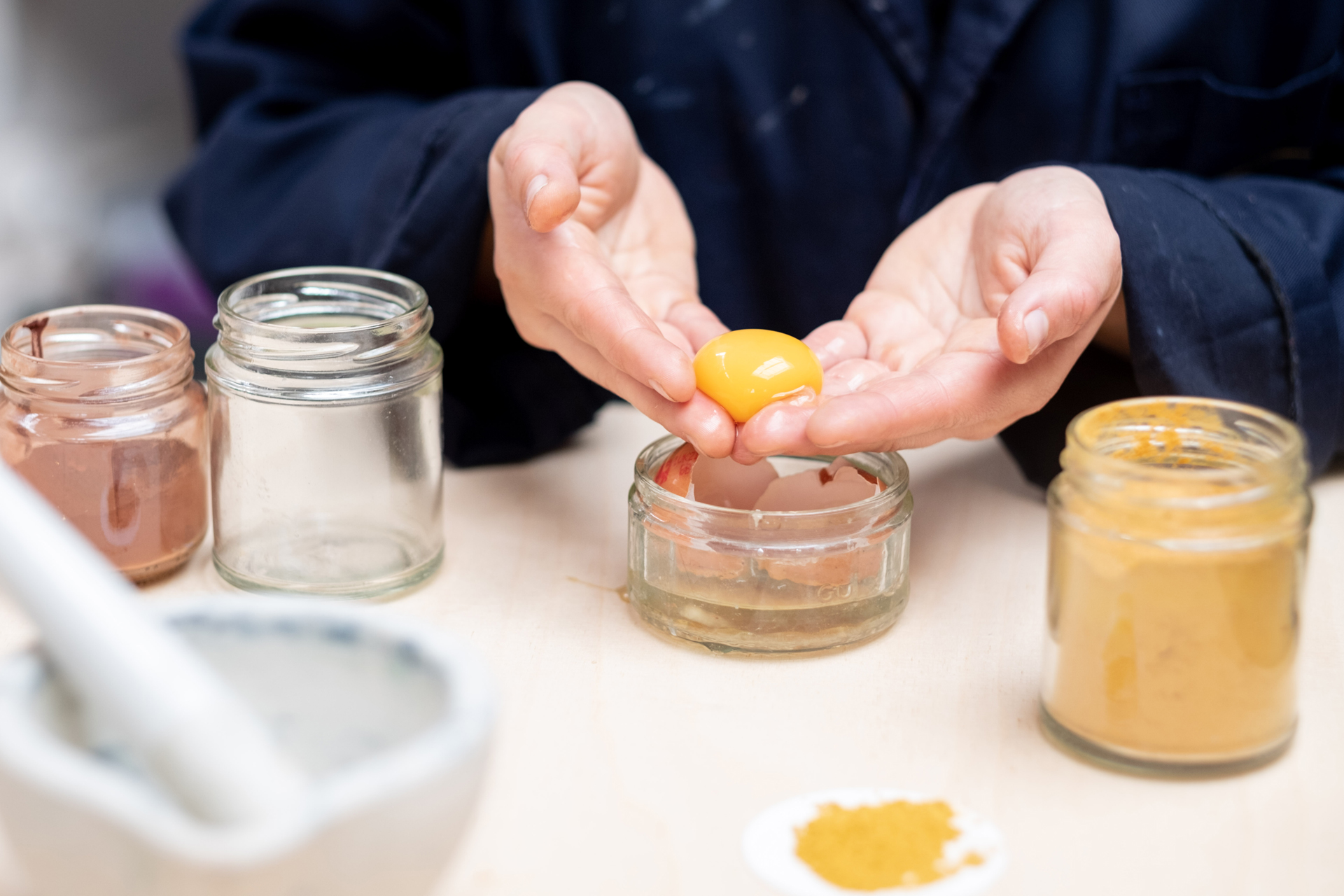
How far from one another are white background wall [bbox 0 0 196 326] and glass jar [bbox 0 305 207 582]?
1.37 m

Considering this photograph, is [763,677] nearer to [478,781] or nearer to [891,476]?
[891,476]

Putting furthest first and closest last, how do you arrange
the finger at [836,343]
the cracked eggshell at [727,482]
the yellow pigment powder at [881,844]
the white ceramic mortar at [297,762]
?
the finger at [836,343] → the cracked eggshell at [727,482] → the yellow pigment powder at [881,844] → the white ceramic mortar at [297,762]

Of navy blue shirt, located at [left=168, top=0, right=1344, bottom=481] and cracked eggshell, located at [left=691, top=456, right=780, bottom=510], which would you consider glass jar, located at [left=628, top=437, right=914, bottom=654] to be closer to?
cracked eggshell, located at [left=691, top=456, right=780, bottom=510]

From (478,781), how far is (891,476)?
1.49ft

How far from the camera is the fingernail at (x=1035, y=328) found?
0.78 m

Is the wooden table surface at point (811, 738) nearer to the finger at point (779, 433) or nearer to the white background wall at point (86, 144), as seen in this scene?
the finger at point (779, 433)

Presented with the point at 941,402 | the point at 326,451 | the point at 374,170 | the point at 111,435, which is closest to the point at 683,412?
the point at 941,402

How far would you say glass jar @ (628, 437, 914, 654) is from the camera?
32.1 inches

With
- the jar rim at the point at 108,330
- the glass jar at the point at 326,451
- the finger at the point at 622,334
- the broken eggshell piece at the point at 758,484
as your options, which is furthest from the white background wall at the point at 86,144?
the broken eggshell piece at the point at 758,484

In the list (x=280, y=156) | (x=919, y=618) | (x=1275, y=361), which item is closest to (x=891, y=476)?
(x=919, y=618)

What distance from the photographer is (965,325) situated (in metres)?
0.96

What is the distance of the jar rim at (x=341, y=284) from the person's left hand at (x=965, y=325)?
0.87ft

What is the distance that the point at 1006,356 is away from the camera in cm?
84

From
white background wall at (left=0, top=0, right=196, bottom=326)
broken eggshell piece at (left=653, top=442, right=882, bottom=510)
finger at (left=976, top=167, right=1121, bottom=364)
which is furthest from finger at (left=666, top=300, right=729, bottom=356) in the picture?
white background wall at (left=0, top=0, right=196, bottom=326)
